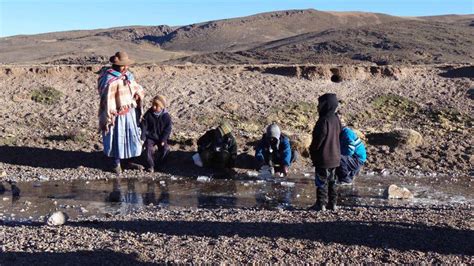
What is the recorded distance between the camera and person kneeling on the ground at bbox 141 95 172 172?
1174 cm

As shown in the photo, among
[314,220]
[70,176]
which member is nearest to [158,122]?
[70,176]

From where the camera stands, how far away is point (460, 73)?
18359 millimetres

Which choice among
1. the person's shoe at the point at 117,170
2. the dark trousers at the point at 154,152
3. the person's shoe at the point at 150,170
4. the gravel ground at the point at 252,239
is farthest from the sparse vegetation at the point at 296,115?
the gravel ground at the point at 252,239

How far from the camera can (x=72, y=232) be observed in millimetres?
6867

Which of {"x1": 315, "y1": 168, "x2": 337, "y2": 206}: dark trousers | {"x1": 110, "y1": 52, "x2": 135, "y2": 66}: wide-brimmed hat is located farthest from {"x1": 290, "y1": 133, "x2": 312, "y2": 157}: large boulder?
{"x1": 315, "y1": 168, "x2": 337, "y2": 206}: dark trousers

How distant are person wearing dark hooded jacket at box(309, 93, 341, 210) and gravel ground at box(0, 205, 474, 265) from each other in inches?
17.6

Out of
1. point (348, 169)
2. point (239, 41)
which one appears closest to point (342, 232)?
point (348, 169)

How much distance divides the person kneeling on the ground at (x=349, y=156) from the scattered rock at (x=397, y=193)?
31.8 inches

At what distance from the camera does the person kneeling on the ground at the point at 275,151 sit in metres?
11.1

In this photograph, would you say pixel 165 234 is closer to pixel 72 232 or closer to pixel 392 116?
pixel 72 232

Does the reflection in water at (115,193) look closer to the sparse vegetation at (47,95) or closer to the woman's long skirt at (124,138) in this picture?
the woman's long skirt at (124,138)

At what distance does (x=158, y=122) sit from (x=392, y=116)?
6.35m

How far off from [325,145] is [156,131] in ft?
14.3

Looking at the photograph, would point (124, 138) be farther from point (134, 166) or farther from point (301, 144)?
point (301, 144)
